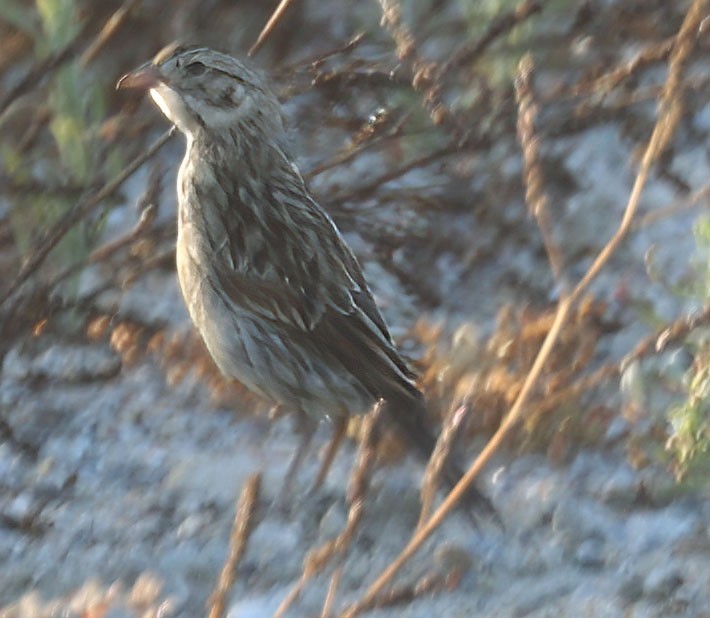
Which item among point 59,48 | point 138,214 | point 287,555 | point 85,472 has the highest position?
point 59,48

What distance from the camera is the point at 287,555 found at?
3.08 metres

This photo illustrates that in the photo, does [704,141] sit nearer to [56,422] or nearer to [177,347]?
[177,347]

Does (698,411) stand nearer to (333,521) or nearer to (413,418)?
(413,418)

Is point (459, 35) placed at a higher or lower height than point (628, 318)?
higher

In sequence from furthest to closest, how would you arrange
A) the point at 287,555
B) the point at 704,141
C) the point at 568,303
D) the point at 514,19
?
the point at 704,141 < the point at 514,19 < the point at 287,555 < the point at 568,303

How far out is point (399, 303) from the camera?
3.99 metres

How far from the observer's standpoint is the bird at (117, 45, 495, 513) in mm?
3230

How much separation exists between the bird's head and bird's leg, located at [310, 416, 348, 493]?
2.63ft

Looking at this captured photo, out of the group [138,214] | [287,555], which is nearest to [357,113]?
[138,214]

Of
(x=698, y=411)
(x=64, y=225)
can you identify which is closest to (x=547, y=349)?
(x=698, y=411)

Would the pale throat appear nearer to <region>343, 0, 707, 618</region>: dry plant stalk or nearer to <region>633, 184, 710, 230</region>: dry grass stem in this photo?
<region>633, 184, 710, 230</region>: dry grass stem

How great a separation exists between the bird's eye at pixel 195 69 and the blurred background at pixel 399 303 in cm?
34

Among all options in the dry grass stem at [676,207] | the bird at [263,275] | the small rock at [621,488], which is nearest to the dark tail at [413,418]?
the bird at [263,275]

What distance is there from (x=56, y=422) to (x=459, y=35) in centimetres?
188
